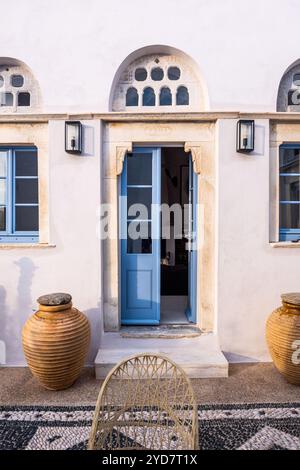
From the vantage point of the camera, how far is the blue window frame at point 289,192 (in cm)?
389

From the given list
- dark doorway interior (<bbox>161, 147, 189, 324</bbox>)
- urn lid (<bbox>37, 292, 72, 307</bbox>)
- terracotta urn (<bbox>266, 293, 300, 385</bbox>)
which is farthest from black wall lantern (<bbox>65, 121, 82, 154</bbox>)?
terracotta urn (<bbox>266, 293, 300, 385</bbox>)

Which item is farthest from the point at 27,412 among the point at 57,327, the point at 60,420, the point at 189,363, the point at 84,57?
the point at 84,57

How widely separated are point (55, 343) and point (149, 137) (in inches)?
97.7

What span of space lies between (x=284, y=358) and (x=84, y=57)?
391 centimetres

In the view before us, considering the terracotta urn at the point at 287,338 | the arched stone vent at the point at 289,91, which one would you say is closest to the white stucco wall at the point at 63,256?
the terracotta urn at the point at 287,338

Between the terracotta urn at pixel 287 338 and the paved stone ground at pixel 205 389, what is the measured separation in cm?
19

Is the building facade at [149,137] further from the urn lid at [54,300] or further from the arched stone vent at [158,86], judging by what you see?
the urn lid at [54,300]

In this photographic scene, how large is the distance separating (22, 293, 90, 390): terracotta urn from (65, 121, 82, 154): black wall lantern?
1.64 m

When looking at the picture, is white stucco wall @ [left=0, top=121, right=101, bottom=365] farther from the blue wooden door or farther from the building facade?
the blue wooden door

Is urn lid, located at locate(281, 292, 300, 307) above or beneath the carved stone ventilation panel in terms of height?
beneath

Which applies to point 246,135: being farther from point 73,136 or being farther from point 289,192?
point 73,136

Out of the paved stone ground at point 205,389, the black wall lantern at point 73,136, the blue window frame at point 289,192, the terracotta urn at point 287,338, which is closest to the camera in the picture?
the paved stone ground at point 205,389

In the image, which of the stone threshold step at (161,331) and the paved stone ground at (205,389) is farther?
the stone threshold step at (161,331)

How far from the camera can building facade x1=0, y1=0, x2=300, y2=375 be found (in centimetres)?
360
